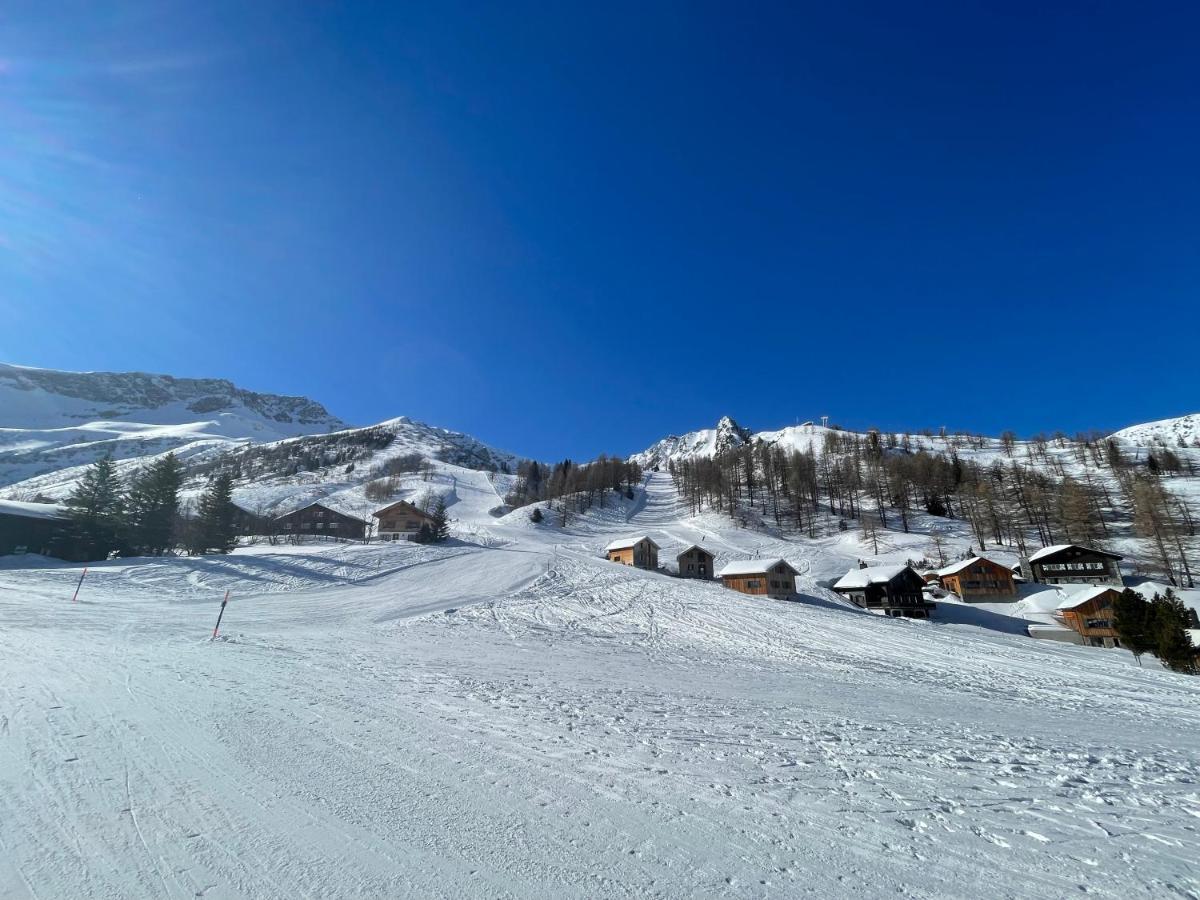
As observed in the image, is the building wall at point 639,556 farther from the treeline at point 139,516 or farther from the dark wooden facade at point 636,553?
the treeline at point 139,516

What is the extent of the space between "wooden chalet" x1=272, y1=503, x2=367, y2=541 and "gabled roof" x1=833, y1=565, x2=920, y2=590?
2800 inches

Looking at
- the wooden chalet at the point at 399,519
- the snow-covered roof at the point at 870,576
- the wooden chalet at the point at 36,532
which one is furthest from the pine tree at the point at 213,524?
the snow-covered roof at the point at 870,576

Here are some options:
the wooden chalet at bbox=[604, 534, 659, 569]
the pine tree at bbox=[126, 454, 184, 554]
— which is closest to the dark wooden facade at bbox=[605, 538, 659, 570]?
the wooden chalet at bbox=[604, 534, 659, 569]

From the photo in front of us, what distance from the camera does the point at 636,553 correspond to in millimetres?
60188

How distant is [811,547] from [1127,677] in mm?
58721

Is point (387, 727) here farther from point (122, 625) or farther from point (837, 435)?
point (837, 435)

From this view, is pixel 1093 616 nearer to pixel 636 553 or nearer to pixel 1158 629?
pixel 1158 629

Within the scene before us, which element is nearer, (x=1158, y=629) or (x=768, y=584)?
(x=1158, y=629)

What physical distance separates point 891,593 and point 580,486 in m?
77.2

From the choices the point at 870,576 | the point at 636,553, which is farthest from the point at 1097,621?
the point at 636,553

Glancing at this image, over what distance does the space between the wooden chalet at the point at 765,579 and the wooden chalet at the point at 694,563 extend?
840 centimetres

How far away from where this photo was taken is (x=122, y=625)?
19.5 metres

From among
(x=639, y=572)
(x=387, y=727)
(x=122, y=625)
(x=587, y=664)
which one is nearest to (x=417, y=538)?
(x=639, y=572)

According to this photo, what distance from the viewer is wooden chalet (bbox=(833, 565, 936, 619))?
5122 centimetres
